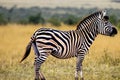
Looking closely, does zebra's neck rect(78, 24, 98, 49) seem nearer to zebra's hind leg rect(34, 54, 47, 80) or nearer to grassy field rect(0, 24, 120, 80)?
grassy field rect(0, 24, 120, 80)

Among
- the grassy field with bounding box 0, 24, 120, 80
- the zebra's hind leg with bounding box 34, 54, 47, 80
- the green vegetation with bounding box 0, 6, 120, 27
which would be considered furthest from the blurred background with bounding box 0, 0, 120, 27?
the zebra's hind leg with bounding box 34, 54, 47, 80

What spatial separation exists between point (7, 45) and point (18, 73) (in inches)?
195

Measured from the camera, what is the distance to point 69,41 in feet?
27.5

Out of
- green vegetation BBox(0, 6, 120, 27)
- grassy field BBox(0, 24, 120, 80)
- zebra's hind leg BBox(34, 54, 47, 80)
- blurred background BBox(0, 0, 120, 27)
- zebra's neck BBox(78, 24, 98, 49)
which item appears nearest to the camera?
zebra's hind leg BBox(34, 54, 47, 80)

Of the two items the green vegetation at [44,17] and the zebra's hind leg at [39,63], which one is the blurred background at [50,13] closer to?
the green vegetation at [44,17]

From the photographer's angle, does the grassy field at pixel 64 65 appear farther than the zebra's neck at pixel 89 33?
Yes

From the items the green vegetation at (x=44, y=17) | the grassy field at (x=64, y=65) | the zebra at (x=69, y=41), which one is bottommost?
the grassy field at (x=64, y=65)

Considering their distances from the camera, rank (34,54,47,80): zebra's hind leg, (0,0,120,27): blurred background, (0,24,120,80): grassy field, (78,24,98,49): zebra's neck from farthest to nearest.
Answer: (0,0,120,27): blurred background
(0,24,120,80): grassy field
(78,24,98,49): zebra's neck
(34,54,47,80): zebra's hind leg

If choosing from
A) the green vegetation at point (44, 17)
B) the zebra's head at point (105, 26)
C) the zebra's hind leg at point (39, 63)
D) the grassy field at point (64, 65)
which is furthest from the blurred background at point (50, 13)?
the zebra's hind leg at point (39, 63)

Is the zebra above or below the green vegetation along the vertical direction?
below

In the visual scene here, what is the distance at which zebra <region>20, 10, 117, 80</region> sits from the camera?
7.96m

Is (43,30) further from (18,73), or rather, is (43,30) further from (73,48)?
(18,73)

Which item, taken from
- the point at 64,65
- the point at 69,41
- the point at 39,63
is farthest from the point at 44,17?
the point at 39,63

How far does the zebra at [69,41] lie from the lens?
313 inches
